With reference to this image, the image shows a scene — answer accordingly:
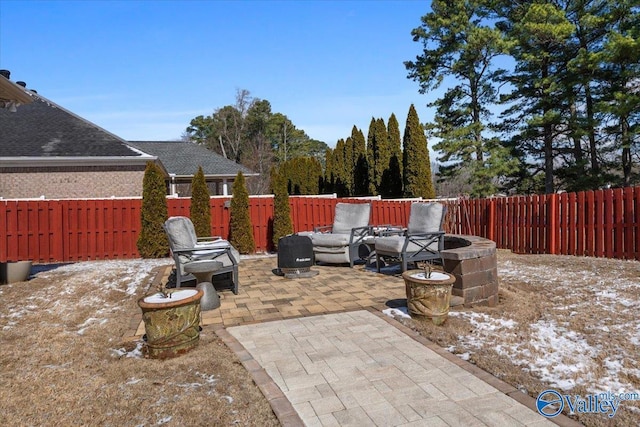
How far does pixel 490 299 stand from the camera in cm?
489

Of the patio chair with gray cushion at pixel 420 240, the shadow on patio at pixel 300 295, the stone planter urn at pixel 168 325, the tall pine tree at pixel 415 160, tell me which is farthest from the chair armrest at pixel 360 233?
the tall pine tree at pixel 415 160

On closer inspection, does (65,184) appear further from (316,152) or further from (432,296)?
(316,152)

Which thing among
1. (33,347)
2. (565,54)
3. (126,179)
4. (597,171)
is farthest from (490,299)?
(565,54)

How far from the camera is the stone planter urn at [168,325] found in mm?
3479

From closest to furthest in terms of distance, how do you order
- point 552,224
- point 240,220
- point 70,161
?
1. point 552,224
2. point 240,220
3. point 70,161

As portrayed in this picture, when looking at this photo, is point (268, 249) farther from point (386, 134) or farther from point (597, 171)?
point (597, 171)

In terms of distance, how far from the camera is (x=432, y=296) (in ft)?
13.4

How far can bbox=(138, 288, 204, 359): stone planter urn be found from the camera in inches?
137

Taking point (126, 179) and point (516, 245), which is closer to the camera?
point (516, 245)

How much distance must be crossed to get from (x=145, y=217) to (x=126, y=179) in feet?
13.8

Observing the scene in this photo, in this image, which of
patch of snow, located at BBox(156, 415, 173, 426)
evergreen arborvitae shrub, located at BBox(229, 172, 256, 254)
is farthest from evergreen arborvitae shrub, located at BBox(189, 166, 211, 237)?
patch of snow, located at BBox(156, 415, 173, 426)

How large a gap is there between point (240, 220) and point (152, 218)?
2221mm

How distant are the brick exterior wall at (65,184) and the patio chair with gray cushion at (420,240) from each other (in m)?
10.2

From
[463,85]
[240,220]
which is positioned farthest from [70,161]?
[463,85]
